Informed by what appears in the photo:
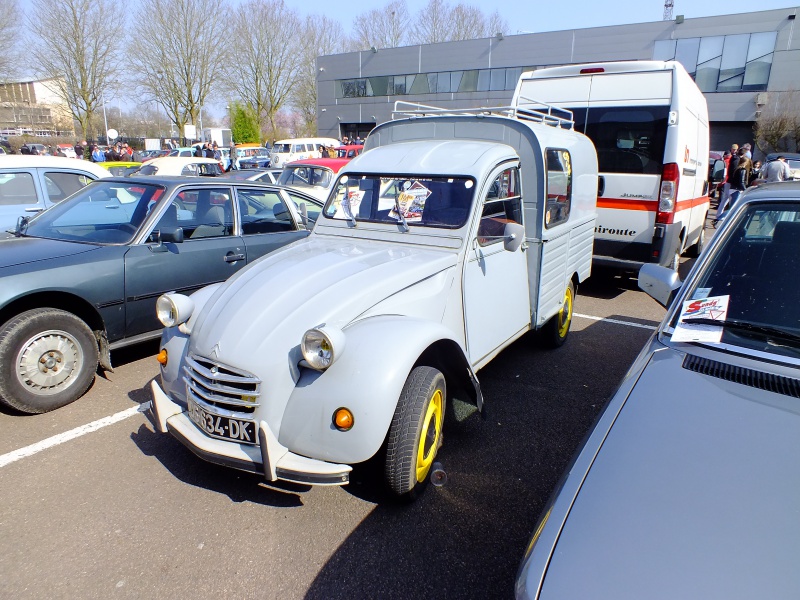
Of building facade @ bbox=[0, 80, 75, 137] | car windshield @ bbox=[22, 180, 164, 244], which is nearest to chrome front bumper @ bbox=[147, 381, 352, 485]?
car windshield @ bbox=[22, 180, 164, 244]

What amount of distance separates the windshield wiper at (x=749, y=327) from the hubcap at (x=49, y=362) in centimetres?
426

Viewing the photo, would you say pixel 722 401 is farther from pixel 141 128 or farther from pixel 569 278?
pixel 141 128

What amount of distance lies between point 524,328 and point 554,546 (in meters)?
3.09

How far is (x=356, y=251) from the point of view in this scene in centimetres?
373

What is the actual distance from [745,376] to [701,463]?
61cm

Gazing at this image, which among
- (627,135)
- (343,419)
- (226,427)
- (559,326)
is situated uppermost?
(627,135)

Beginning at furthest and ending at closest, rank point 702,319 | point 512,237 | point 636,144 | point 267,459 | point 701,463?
1. point 636,144
2. point 512,237
3. point 267,459
4. point 702,319
5. point 701,463

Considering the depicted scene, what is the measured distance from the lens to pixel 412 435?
2732 mm

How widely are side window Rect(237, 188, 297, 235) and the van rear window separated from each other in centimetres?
424

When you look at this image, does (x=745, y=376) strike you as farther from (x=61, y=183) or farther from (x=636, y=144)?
(x=61, y=183)

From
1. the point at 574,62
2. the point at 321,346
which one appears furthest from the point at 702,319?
the point at 574,62

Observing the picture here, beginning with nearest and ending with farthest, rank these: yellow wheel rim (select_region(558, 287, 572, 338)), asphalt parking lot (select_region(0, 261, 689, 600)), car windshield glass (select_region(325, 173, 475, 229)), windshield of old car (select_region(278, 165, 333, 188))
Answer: asphalt parking lot (select_region(0, 261, 689, 600)), car windshield glass (select_region(325, 173, 475, 229)), yellow wheel rim (select_region(558, 287, 572, 338)), windshield of old car (select_region(278, 165, 333, 188))

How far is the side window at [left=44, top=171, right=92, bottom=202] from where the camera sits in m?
6.82

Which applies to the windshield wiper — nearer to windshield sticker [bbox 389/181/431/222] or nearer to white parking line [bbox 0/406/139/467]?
windshield sticker [bbox 389/181/431/222]
